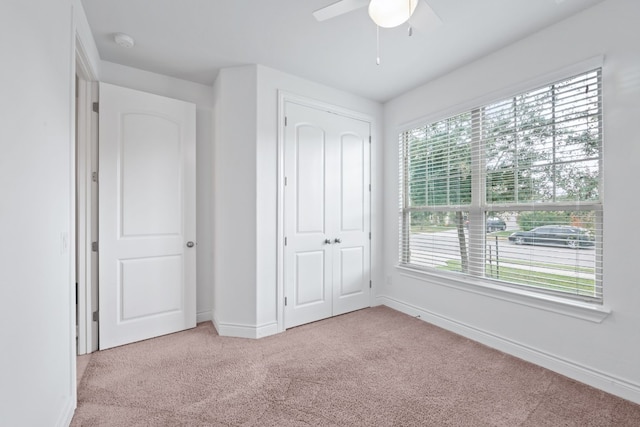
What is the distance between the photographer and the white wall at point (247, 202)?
274 cm

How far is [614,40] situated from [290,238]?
2.84m

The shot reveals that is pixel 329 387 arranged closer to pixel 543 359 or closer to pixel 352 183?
pixel 543 359

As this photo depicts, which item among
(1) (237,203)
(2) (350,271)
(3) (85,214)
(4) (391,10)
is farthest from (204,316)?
(4) (391,10)

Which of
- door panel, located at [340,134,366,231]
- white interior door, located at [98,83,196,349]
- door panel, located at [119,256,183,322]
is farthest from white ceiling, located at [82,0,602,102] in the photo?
door panel, located at [119,256,183,322]

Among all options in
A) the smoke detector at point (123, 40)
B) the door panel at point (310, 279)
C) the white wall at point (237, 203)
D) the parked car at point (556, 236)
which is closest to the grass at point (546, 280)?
the parked car at point (556, 236)

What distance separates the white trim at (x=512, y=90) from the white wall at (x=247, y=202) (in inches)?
64.9

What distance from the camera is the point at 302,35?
227 centimetres

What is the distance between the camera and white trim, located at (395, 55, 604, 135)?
78.4 inches

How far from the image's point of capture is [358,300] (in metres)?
3.47

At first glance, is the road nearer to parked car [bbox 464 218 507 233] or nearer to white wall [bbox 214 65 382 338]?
parked car [bbox 464 218 507 233]

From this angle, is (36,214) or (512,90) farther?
(512,90)

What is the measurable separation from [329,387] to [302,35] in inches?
103

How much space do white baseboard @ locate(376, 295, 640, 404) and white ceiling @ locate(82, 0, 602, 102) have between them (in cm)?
246

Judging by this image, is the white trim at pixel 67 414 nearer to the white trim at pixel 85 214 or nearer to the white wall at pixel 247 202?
the white trim at pixel 85 214
